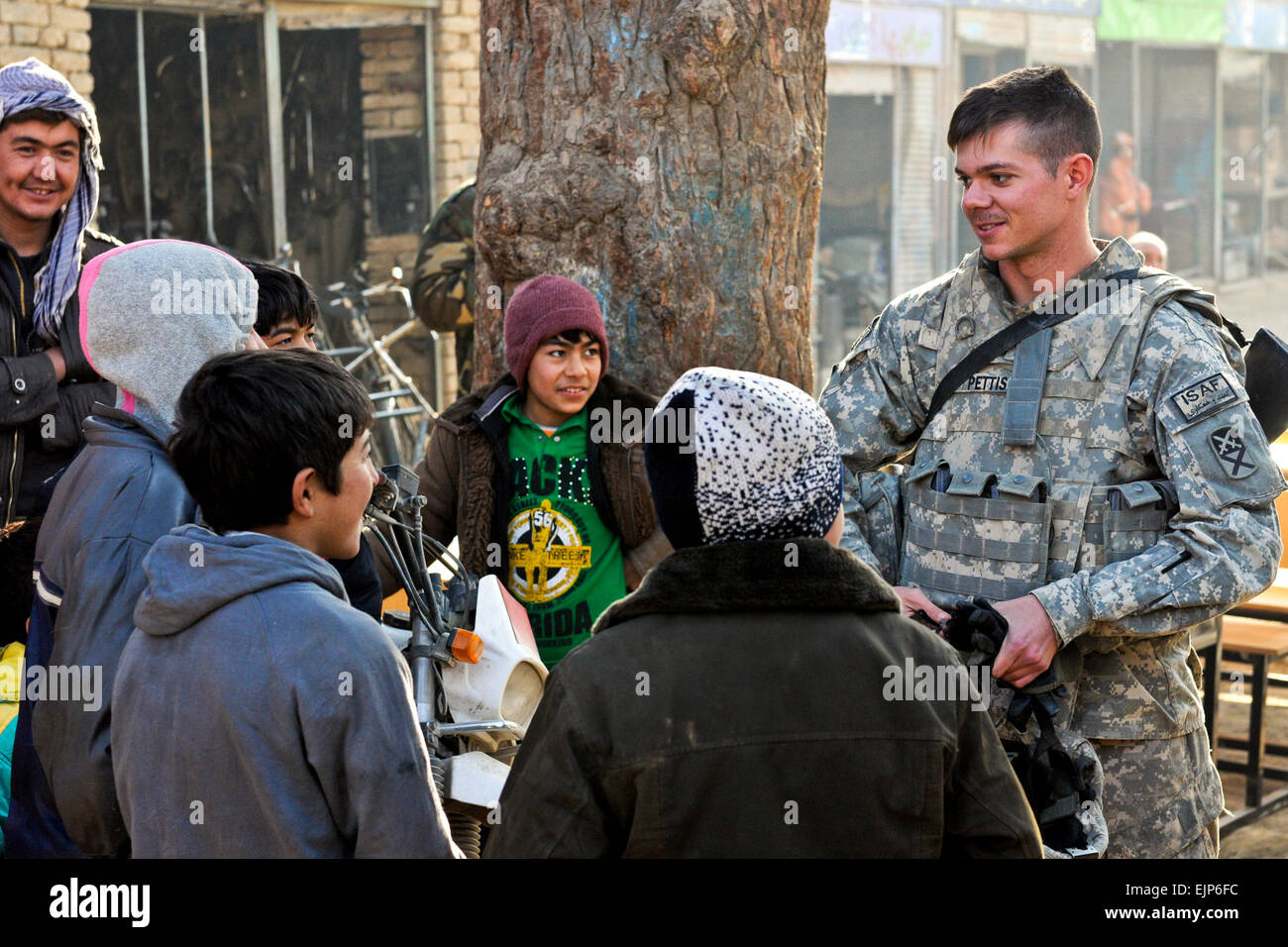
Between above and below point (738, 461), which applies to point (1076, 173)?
above

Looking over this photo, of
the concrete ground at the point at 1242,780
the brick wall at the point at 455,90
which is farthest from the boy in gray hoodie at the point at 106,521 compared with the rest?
the brick wall at the point at 455,90

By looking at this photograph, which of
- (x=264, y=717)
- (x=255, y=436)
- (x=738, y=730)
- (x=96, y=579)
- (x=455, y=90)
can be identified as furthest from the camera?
(x=455, y=90)

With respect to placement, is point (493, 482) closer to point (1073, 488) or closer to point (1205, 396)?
point (1073, 488)

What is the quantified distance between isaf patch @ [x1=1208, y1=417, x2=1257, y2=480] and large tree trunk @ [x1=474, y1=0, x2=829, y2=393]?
1356 mm

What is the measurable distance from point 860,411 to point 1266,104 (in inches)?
837

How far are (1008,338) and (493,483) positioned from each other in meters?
1.20

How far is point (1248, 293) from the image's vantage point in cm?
2094

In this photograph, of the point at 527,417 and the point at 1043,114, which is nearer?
the point at 1043,114

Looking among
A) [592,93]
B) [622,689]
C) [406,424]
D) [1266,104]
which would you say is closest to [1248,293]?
[1266,104]

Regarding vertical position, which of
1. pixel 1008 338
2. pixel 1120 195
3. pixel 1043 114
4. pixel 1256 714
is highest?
pixel 1120 195

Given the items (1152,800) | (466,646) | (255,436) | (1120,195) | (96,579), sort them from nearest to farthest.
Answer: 1. (255,436)
2. (96,579)
3. (466,646)
4. (1152,800)
5. (1120,195)

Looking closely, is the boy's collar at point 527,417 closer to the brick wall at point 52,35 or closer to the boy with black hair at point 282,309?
the boy with black hair at point 282,309

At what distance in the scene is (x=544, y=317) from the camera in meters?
3.29

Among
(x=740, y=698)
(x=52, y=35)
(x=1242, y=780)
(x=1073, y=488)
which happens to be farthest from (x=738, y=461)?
(x=52, y=35)
